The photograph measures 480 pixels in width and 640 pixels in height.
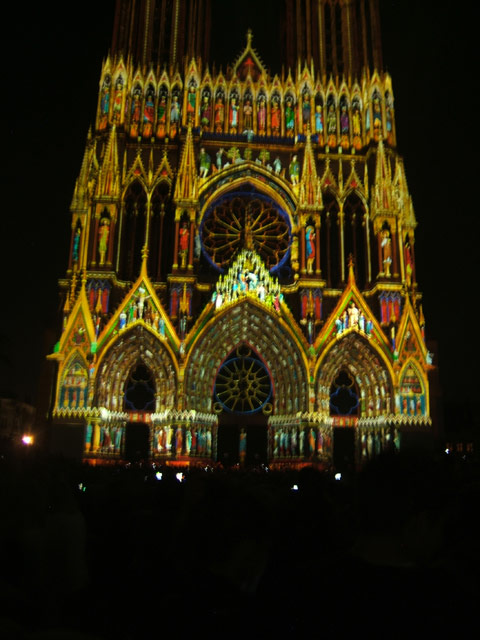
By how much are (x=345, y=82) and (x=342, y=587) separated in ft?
130

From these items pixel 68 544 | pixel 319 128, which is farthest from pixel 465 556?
pixel 319 128

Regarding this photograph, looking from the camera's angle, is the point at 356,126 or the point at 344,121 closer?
the point at 356,126

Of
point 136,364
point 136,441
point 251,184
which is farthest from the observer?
point 251,184

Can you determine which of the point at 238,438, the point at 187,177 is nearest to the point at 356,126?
the point at 187,177

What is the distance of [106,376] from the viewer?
103ft

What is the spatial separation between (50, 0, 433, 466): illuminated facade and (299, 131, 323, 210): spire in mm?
111

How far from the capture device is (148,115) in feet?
121

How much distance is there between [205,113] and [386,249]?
44.7 feet

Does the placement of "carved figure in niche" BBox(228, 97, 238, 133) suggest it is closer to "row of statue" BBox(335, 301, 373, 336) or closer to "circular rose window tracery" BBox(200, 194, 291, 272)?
"circular rose window tracery" BBox(200, 194, 291, 272)

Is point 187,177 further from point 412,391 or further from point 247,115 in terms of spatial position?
point 412,391

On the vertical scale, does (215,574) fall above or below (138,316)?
below

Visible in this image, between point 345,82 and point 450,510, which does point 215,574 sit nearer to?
point 450,510

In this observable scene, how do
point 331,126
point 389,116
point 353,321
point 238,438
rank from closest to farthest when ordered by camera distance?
point 353,321
point 238,438
point 389,116
point 331,126

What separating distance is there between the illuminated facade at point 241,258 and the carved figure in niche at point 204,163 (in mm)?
94
